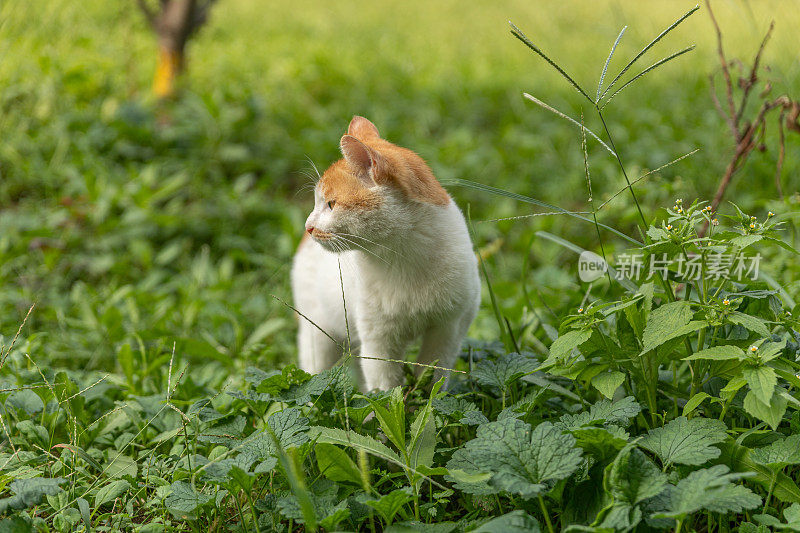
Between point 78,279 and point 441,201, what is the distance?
249 centimetres

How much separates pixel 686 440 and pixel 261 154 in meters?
3.66

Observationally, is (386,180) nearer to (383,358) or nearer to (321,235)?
(321,235)

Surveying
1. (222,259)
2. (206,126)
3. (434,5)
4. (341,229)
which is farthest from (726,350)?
(434,5)

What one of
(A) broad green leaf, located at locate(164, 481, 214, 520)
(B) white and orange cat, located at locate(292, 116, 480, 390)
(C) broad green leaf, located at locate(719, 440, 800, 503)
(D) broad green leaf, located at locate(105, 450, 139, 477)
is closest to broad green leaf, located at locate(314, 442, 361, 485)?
(A) broad green leaf, located at locate(164, 481, 214, 520)

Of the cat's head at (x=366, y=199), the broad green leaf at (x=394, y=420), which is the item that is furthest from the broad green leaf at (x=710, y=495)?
the cat's head at (x=366, y=199)

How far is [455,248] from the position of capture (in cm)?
199

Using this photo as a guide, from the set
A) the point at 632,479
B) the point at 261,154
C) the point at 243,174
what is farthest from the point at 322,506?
the point at 261,154

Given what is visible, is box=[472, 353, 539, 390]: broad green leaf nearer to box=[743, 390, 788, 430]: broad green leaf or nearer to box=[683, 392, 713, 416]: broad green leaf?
box=[683, 392, 713, 416]: broad green leaf

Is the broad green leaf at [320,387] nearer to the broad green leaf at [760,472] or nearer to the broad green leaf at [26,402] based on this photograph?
the broad green leaf at [26,402]

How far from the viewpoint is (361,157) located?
1.85m

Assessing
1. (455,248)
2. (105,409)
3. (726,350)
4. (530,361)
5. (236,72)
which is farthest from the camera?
(236,72)

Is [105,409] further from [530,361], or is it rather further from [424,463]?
[530,361]

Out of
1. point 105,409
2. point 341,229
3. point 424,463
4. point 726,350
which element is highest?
point 341,229

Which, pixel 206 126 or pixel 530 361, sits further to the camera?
pixel 206 126
